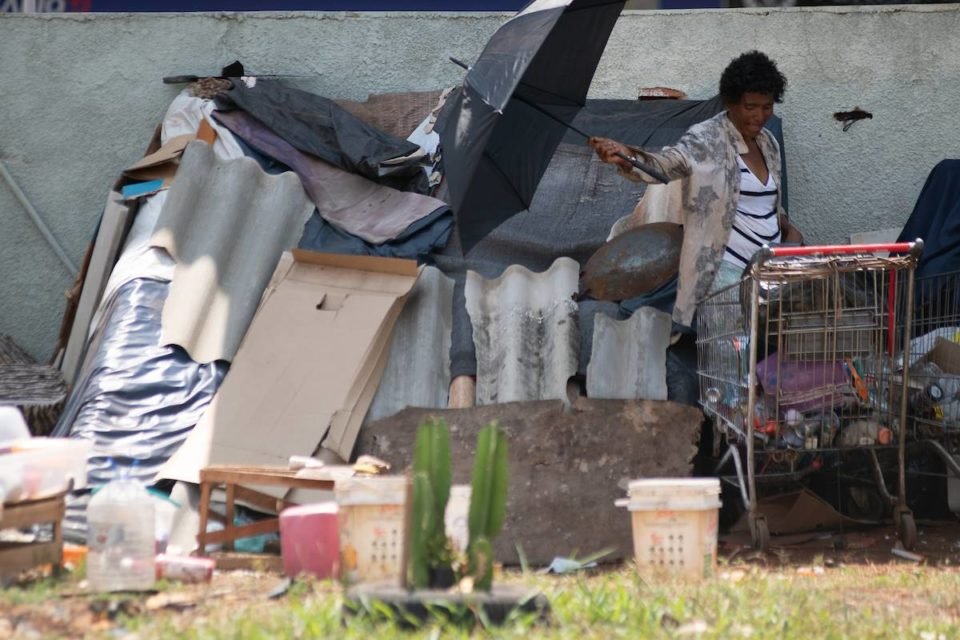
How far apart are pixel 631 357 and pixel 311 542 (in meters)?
2.24

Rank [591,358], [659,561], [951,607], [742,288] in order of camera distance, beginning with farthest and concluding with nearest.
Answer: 1. [591,358]
2. [742,288]
3. [659,561]
4. [951,607]

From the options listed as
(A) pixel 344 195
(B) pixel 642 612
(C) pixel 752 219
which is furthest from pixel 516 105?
(B) pixel 642 612

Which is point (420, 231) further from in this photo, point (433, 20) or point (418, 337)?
point (433, 20)

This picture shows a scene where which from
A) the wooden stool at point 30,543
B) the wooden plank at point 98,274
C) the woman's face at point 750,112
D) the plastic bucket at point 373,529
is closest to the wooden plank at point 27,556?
the wooden stool at point 30,543

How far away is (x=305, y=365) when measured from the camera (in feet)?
22.1

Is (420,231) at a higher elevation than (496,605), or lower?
higher

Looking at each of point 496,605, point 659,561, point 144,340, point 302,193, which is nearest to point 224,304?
point 144,340

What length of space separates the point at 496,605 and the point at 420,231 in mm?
3707

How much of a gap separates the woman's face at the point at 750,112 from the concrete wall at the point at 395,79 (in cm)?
140

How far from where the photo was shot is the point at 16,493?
4.80 meters

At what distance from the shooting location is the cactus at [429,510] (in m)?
4.11

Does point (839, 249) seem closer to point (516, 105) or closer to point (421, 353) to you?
point (516, 105)

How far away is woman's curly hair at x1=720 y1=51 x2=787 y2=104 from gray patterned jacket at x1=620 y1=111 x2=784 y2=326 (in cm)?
23

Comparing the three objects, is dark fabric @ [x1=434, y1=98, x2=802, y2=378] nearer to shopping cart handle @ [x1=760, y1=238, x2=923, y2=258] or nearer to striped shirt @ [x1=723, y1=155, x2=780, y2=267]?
striped shirt @ [x1=723, y1=155, x2=780, y2=267]
